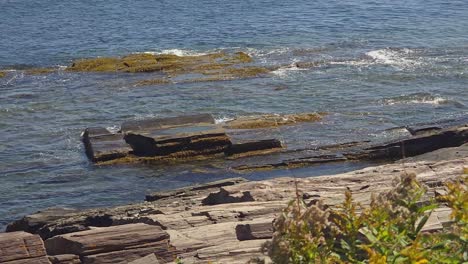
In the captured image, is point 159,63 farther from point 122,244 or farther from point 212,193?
point 122,244

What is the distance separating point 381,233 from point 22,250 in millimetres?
7079

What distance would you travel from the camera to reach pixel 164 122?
29031 mm

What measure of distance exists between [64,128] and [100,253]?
63.2 ft

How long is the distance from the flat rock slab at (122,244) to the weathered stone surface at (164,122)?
Answer: 15.9 meters

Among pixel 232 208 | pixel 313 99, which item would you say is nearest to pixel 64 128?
pixel 313 99

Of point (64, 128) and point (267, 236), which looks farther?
point (64, 128)

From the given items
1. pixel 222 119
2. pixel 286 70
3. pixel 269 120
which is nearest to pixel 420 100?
pixel 269 120

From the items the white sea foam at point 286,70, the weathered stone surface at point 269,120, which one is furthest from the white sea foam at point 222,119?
the white sea foam at point 286,70

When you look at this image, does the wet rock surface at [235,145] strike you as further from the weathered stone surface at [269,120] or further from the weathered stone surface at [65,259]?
the weathered stone surface at [65,259]

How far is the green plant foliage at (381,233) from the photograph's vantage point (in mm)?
5715

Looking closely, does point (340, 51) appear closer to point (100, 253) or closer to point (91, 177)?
point (91, 177)

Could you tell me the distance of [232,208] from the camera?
Answer: 15.7 meters

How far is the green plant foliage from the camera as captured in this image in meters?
5.71

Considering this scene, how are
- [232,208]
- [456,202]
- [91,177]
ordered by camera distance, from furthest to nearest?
[91,177] → [232,208] → [456,202]
